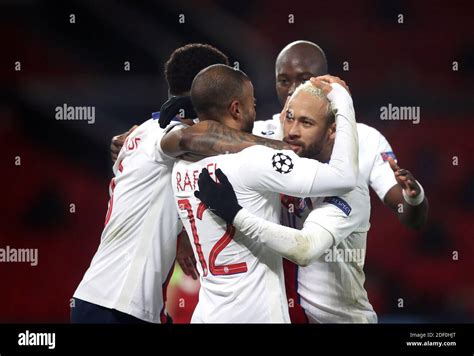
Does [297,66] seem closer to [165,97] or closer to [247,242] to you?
[165,97]

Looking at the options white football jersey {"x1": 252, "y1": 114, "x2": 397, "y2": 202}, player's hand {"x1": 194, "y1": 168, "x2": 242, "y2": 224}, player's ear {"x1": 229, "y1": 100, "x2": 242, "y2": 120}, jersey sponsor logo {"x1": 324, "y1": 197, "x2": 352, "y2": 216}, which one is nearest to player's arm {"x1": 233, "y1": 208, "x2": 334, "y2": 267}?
player's hand {"x1": 194, "y1": 168, "x2": 242, "y2": 224}

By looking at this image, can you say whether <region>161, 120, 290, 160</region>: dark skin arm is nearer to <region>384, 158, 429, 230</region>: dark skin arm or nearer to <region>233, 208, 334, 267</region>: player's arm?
<region>233, 208, 334, 267</region>: player's arm

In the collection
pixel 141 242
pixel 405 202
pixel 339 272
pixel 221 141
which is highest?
pixel 221 141

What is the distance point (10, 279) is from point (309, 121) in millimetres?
2238

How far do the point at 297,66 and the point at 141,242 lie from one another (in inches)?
54.7

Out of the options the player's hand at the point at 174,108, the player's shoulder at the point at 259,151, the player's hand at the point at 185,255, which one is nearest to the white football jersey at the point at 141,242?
the player's hand at the point at 174,108

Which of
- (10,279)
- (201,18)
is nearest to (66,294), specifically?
(10,279)

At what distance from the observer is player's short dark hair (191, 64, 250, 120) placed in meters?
2.92

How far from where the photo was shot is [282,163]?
2.82 meters

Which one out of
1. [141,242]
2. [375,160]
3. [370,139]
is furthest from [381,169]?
[141,242]

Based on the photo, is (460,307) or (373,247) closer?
(460,307)

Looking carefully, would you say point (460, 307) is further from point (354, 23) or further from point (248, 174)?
point (248, 174)

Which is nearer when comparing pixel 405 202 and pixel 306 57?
pixel 405 202

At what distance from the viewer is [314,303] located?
3168 millimetres
